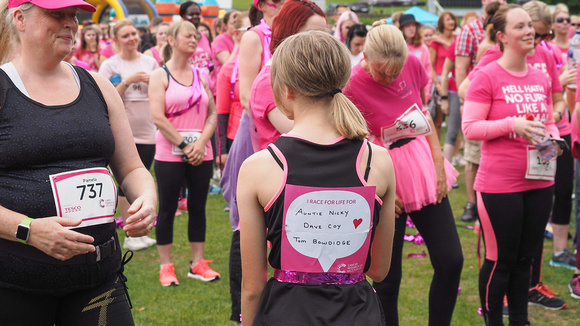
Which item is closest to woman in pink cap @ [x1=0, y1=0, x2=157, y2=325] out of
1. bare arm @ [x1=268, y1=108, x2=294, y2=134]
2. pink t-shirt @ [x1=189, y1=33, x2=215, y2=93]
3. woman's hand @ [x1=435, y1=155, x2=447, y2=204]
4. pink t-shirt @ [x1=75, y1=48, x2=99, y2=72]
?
bare arm @ [x1=268, y1=108, x2=294, y2=134]

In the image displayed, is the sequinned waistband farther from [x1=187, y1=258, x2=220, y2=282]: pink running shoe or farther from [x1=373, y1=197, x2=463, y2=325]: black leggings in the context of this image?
[x1=187, y1=258, x2=220, y2=282]: pink running shoe

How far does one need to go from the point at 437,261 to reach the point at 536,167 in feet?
3.04

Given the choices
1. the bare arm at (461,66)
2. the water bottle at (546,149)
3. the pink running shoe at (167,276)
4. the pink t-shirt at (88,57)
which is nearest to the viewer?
the water bottle at (546,149)

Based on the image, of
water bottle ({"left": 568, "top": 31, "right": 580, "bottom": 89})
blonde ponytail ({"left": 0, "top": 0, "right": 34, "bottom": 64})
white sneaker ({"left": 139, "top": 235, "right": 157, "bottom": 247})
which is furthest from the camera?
white sneaker ({"left": 139, "top": 235, "right": 157, "bottom": 247})

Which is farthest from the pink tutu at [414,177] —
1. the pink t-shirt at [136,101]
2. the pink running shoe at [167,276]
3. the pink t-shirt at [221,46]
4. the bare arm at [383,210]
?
the pink t-shirt at [221,46]

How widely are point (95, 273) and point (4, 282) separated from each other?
0.33 meters

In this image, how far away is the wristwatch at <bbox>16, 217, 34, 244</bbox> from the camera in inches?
91.8

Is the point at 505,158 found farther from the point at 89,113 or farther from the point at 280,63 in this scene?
the point at 89,113

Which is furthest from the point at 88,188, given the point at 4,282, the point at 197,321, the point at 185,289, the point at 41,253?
the point at 185,289

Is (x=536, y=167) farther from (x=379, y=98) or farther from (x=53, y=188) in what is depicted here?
(x=53, y=188)

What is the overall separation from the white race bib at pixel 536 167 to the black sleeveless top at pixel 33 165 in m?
2.80

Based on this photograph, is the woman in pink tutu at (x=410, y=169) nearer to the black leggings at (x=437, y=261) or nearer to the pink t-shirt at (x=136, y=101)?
the black leggings at (x=437, y=261)

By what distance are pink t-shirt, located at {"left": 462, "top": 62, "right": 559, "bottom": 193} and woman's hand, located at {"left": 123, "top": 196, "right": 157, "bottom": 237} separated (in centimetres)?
238

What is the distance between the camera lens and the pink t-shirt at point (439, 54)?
34.6ft
